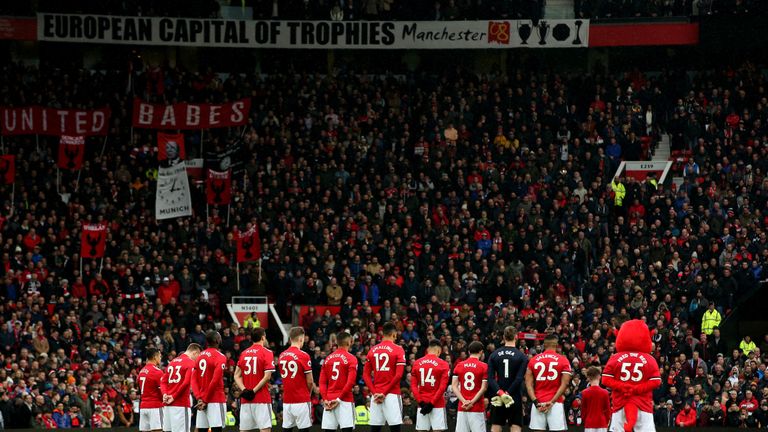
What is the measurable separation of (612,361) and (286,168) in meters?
22.0

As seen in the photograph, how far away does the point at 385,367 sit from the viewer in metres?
20.4

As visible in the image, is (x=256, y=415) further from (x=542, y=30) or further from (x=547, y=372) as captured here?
(x=542, y=30)

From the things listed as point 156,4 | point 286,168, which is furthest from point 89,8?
point 286,168

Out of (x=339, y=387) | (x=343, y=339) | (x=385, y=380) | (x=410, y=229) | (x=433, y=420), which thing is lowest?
(x=433, y=420)

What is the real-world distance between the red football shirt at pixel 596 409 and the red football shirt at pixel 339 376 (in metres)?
3.42

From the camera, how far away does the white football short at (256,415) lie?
67.9 feet

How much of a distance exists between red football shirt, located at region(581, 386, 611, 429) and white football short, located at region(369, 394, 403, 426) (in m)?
2.72

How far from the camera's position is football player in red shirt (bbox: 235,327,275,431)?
66.9 feet

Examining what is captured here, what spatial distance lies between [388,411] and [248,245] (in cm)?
1557

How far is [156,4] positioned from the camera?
44344 millimetres

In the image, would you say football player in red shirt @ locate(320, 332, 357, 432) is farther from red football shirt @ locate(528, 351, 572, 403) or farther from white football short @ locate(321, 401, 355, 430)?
red football shirt @ locate(528, 351, 572, 403)

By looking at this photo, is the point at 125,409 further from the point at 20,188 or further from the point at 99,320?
the point at 20,188

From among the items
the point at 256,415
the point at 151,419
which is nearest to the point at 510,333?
the point at 256,415

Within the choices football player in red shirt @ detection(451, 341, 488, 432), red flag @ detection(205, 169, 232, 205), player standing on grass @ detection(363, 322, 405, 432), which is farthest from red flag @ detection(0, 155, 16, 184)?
football player in red shirt @ detection(451, 341, 488, 432)
